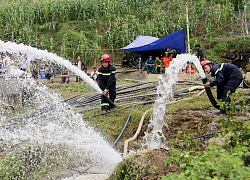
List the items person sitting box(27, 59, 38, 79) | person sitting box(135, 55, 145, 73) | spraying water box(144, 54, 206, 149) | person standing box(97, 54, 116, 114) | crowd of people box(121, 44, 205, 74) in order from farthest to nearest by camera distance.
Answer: person sitting box(135, 55, 145, 73) < crowd of people box(121, 44, 205, 74) < person sitting box(27, 59, 38, 79) < person standing box(97, 54, 116, 114) < spraying water box(144, 54, 206, 149)

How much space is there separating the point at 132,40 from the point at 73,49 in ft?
9.70

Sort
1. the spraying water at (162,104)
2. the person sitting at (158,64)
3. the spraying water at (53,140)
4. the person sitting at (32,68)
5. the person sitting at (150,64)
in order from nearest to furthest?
the spraying water at (53,140)
the spraying water at (162,104)
the person sitting at (32,68)
the person sitting at (158,64)
the person sitting at (150,64)

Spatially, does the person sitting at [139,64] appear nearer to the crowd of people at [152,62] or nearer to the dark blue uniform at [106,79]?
the crowd of people at [152,62]

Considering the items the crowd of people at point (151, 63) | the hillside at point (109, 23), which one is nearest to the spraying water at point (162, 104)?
the crowd of people at point (151, 63)

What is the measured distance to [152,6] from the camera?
875 inches

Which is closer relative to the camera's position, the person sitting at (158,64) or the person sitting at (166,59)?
the person sitting at (166,59)

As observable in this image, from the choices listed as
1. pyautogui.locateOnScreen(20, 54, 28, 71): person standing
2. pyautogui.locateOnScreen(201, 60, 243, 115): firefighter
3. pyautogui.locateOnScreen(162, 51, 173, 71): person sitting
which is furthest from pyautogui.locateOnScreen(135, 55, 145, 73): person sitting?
pyautogui.locateOnScreen(201, 60, 243, 115): firefighter

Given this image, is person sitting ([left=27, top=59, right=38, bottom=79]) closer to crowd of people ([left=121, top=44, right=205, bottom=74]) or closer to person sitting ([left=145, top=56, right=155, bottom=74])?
crowd of people ([left=121, top=44, right=205, bottom=74])

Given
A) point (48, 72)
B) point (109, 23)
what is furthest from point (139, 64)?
point (109, 23)

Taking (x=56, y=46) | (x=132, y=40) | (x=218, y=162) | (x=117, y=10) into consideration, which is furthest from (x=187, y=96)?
(x=117, y=10)

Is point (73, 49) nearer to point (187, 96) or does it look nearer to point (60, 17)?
point (60, 17)

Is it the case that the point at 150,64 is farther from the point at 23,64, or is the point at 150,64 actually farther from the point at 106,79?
the point at 106,79

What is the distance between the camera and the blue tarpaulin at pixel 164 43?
15.0m

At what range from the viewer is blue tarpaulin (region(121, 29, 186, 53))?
1498cm
